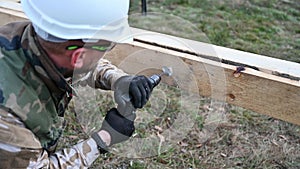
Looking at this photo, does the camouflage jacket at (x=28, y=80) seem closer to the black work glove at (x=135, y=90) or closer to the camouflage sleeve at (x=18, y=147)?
the camouflage sleeve at (x=18, y=147)

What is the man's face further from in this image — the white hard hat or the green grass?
the green grass

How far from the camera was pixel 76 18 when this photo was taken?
1.31 m

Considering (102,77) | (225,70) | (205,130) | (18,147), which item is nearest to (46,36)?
(18,147)

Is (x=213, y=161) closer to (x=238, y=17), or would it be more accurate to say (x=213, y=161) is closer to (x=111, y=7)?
(x=111, y=7)

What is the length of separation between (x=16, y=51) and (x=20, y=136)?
0.26 m

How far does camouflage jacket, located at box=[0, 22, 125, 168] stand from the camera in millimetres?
1354

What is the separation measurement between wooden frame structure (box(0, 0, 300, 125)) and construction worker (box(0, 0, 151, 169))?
1.79ft

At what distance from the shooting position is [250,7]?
441 cm

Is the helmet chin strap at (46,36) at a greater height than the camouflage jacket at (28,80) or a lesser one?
greater

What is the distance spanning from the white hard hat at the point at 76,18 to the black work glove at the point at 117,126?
0.29 metres

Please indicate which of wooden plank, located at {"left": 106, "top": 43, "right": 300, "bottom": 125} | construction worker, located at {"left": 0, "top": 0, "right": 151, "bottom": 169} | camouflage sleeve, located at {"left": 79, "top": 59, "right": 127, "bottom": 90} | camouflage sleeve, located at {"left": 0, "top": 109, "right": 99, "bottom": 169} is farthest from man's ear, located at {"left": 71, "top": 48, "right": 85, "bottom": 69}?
wooden plank, located at {"left": 106, "top": 43, "right": 300, "bottom": 125}

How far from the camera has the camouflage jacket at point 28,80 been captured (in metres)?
1.35

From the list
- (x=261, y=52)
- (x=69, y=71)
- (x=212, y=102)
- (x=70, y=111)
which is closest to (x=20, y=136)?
(x=69, y=71)

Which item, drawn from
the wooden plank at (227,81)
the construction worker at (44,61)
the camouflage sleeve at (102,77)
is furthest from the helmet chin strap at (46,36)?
the wooden plank at (227,81)
